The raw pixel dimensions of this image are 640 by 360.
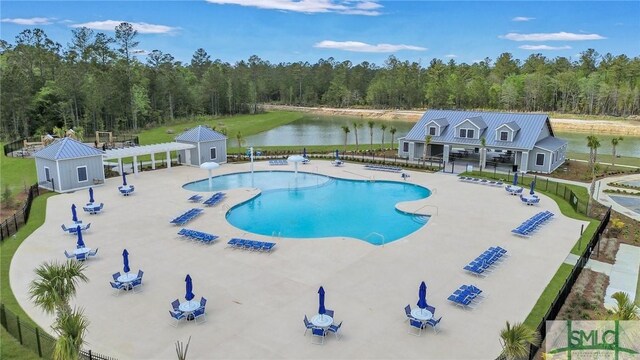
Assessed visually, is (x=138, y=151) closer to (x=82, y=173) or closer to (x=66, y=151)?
(x=82, y=173)

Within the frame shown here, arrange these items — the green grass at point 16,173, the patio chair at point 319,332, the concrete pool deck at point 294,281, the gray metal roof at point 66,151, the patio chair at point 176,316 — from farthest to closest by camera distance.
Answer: the green grass at point 16,173
the gray metal roof at point 66,151
the patio chair at point 176,316
the patio chair at point 319,332
the concrete pool deck at point 294,281

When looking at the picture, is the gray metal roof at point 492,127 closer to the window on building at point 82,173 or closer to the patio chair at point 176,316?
the window on building at point 82,173

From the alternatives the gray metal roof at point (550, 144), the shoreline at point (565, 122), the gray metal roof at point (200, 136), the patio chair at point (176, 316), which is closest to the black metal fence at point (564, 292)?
the patio chair at point (176, 316)

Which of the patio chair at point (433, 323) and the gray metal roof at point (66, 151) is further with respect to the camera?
the gray metal roof at point (66, 151)

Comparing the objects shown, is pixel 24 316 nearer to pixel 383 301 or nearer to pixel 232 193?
pixel 383 301

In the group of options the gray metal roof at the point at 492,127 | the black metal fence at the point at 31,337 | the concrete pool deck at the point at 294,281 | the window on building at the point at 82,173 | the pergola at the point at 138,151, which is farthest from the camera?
the gray metal roof at the point at 492,127

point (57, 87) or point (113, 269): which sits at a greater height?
point (57, 87)

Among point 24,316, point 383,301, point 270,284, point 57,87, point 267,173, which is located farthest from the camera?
point 57,87

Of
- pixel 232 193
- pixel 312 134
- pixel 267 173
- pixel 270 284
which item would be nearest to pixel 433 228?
pixel 270 284
